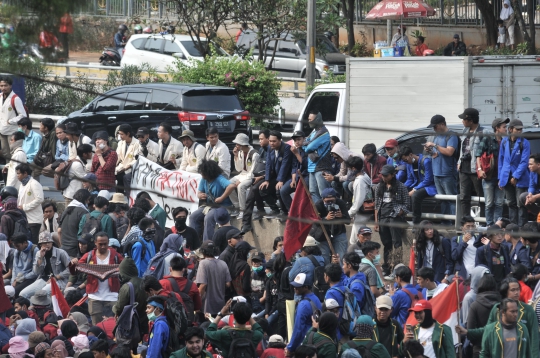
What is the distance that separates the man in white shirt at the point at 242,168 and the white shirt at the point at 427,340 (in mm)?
5215

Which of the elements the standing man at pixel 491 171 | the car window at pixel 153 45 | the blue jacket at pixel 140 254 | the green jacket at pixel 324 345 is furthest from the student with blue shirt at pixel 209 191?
the car window at pixel 153 45

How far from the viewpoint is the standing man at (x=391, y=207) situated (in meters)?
13.8

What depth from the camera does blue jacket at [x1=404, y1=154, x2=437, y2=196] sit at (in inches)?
563

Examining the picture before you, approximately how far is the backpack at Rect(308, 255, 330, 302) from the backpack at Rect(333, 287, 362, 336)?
0.88m

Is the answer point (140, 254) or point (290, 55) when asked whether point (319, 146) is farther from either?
point (290, 55)

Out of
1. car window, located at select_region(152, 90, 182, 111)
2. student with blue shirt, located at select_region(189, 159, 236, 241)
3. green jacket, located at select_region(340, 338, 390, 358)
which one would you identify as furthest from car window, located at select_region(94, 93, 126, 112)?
green jacket, located at select_region(340, 338, 390, 358)

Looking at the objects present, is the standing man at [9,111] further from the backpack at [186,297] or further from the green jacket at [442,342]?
the green jacket at [442,342]

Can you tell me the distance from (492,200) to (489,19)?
732 inches

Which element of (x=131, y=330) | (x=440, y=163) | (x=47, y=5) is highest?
(x=47, y=5)

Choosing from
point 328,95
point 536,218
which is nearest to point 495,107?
point 328,95

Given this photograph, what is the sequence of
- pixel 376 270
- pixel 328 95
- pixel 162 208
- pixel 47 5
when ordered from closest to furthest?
pixel 47 5 < pixel 376 270 < pixel 162 208 < pixel 328 95

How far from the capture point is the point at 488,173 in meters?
13.8

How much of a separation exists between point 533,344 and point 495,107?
7.81 metres

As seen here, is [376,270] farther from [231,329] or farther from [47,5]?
[47,5]
